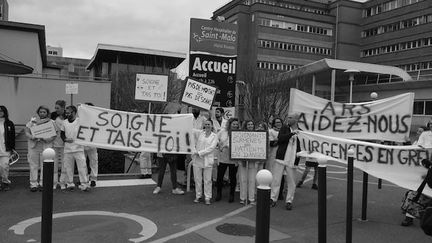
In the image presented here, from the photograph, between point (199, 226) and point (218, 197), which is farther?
point (218, 197)

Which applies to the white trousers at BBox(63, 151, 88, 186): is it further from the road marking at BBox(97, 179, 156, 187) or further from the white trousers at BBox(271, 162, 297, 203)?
the white trousers at BBox(271, 162, 297, 203)

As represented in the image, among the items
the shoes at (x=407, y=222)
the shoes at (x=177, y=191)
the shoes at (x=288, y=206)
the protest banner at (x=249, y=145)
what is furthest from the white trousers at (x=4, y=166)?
the shoes at (x=407, y=222)

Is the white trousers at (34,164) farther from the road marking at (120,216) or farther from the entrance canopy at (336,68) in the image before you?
the entrance canopy at (336,68)

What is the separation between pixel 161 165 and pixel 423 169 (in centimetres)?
524

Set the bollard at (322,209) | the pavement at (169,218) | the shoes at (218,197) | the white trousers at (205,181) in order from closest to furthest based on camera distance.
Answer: the bollard at (322,209) < the pavement at (169,218) < the white trousers at (205,181) < the shoes at (218,197)

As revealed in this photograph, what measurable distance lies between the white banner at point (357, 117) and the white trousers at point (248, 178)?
132 cm

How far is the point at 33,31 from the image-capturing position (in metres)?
25.3

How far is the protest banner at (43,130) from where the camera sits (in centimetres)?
857

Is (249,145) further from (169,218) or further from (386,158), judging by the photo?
(386,158)

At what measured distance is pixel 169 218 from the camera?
714 centimetres

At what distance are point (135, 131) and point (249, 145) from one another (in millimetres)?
2642

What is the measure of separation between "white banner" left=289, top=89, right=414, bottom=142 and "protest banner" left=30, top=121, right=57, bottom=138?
197 inches

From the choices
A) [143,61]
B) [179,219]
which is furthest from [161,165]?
[143,61]

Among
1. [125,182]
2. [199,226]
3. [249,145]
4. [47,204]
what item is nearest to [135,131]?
[125,182]
